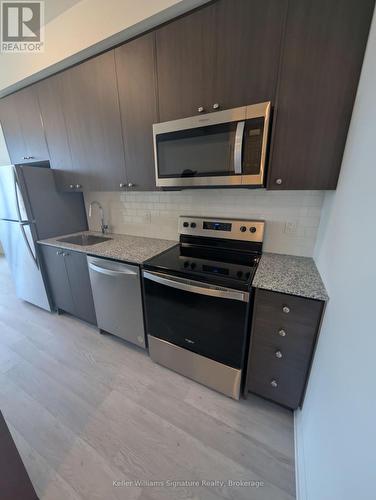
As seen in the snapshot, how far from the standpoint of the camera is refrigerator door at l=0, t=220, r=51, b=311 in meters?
2.15

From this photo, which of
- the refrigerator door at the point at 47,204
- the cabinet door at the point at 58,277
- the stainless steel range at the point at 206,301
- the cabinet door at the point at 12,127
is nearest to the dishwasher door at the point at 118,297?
the stainless steel range at the point at 206,301

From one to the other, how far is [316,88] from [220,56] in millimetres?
571

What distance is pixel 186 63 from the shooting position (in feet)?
4.05

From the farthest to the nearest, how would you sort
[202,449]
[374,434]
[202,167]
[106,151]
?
1. [106,151]
2. [202,167]
3. [202,449]
4. [374,434]

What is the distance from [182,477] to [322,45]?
90.7 inches

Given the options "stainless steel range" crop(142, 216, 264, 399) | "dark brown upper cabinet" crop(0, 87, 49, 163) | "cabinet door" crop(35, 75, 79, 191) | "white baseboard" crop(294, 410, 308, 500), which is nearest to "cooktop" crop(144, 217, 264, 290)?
"stainless steel range" crop(142, 216, 264, 399)

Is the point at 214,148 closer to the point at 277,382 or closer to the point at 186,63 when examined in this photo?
the point at 186,63

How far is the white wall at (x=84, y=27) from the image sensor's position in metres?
1.21

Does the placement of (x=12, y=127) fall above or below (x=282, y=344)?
above

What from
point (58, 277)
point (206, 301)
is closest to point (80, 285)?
point (58, 277)

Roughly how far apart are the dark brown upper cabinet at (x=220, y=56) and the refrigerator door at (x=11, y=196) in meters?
1.68

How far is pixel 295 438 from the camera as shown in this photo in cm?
121

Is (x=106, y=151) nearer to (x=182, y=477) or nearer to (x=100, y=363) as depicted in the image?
(x=100, y=363)

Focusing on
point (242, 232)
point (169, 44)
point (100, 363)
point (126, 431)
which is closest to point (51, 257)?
point (100, 363)
